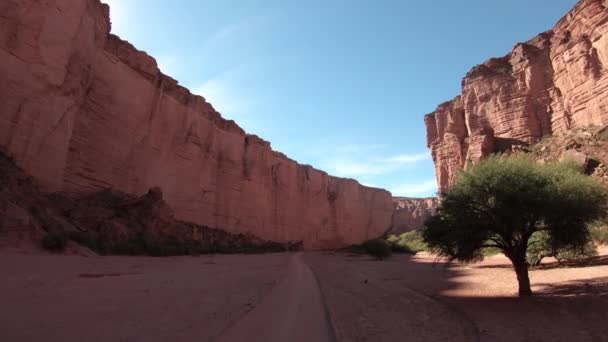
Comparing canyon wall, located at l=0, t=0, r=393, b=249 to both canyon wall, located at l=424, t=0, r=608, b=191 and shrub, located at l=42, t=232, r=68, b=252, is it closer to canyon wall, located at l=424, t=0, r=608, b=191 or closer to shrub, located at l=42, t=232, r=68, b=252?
shrub, located at l=42, t=232, r=68, b=252

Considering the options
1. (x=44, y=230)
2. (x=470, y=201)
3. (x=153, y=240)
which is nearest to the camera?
(x=470, y=201)

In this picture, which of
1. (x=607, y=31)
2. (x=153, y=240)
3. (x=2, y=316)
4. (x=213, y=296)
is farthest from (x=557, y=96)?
(x=2, y=316)

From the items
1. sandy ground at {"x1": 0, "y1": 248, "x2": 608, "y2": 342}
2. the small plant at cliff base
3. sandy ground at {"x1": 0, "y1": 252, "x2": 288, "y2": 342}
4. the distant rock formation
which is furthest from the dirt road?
the distant rock formation

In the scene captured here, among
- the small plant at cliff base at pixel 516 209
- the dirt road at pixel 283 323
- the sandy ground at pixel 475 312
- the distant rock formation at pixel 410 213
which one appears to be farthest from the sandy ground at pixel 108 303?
the distant rock formation at pixel 410 213

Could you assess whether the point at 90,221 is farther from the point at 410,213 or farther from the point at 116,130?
the point at 410,213

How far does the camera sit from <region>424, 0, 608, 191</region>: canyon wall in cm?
3094

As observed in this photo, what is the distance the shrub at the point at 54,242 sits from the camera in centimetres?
969

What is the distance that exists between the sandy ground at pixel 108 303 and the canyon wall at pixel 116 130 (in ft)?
29.0

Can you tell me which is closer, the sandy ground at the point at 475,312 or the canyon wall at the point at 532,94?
the sandy ground at the point at 475,312

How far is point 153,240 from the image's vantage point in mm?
15750

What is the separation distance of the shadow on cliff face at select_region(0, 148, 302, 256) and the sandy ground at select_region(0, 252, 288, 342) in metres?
1.94

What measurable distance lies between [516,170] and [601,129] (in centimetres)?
2486

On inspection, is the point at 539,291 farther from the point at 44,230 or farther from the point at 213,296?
the point at 44,230

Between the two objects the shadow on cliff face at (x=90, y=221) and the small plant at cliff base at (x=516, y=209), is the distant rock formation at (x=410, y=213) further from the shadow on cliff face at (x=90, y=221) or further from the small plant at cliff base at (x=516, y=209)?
the small plant at cliff base at (x=516, y=209)
